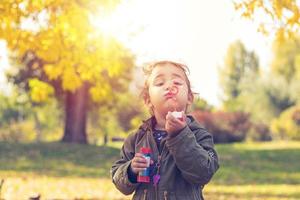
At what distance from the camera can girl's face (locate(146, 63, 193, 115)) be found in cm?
317

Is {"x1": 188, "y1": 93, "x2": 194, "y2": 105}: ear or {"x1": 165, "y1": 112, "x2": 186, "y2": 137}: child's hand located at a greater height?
{"x1": 188, "y1": 93, "x2": 194, "y2": 105}: ear

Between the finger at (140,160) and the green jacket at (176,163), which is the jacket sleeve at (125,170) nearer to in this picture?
the green jacket at (176,163)

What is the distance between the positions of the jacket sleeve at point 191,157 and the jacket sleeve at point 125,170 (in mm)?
292

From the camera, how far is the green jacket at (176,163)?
2.99m

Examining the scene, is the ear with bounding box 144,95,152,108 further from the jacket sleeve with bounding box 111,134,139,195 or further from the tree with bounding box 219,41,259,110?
the tree with bounding box 219,41,259,110

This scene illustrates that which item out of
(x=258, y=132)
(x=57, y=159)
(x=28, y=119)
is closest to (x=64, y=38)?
(x=57, y=159)

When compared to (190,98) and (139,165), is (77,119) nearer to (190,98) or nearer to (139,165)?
(190,98)

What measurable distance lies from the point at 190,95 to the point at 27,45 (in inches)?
191

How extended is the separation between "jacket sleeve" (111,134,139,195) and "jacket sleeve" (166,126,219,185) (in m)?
0.29

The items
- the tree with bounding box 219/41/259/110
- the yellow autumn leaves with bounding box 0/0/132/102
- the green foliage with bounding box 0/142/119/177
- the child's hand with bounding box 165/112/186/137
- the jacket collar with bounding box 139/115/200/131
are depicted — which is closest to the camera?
the child's hand with bounding box 165/112/186/137

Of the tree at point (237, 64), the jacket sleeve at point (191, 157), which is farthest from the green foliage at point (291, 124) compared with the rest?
the jacket sleeve at point (191, 157)

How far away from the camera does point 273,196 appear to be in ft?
37.4

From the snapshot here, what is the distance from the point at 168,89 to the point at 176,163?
0.40 metres

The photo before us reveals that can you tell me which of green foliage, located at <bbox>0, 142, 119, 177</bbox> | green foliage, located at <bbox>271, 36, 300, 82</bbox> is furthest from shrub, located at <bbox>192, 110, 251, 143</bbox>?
green foliage, located at <bbox>0, 142, 119, 177</bbox>
